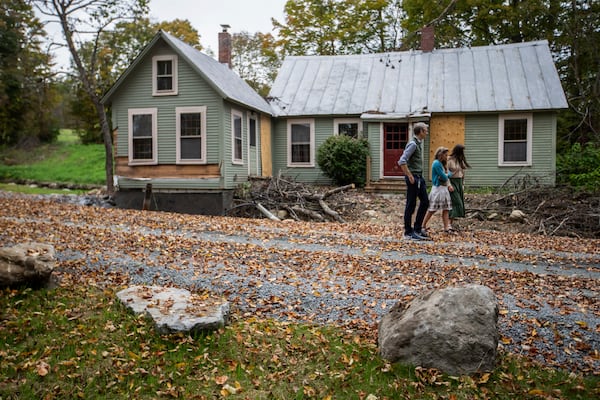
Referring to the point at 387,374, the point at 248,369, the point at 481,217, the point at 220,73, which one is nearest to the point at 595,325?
the point at 387,374

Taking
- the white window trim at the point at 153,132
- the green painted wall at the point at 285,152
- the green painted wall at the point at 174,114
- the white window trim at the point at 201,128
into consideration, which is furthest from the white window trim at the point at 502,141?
the white window trim at the point at 153,132

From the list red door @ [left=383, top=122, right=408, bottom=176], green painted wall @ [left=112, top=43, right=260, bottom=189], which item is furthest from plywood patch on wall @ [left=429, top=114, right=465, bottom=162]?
green painted wall @ [left=112, top=43, right=260, bottom=189]

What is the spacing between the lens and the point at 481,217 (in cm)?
1284

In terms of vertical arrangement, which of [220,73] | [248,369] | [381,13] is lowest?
[248,369]

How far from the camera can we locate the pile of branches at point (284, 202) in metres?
13.8

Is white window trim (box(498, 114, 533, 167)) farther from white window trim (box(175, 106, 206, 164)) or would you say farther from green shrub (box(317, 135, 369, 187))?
white window trim (box(175, 106, 206, 164))

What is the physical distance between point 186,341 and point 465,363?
97.3 inches

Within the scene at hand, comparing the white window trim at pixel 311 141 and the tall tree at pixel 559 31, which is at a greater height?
the tall tree at pixel 559 31

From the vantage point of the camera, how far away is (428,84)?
19.0 m

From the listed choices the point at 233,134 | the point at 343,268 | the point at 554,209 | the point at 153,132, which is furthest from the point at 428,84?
the point at 343,268

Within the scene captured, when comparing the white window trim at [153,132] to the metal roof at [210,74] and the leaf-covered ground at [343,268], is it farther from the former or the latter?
the leaf-covered ground at [343,268]

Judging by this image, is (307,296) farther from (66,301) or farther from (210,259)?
(66,301)

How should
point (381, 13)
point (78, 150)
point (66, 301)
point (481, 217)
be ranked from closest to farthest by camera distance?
point (66, 301), point (481, 217), point (381, 13), point (78, 150)

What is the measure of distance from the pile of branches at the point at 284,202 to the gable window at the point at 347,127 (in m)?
3.69
